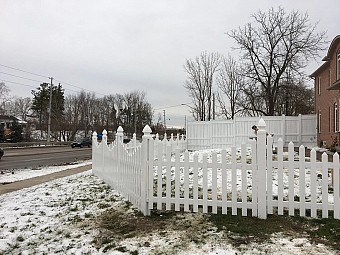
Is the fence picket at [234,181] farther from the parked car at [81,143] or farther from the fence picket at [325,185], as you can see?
the parked car at [81,143]

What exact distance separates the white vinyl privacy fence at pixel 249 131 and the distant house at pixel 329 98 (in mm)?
836

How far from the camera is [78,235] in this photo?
4.69 metres

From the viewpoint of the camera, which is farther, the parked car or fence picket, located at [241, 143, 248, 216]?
the parked car

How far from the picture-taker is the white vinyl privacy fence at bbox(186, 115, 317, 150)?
2098 centimetres

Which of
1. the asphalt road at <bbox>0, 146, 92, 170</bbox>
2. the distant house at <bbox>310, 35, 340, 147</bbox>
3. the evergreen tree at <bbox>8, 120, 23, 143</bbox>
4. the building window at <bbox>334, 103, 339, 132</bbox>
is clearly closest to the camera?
the asphalt road at <bbox>0, 146, 92, 170</bbox>

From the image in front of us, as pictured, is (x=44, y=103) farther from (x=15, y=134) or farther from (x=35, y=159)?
(x=35, y=159)

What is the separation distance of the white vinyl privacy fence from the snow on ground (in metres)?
15.3

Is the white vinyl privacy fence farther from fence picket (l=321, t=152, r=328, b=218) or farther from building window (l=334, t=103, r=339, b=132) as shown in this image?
fence picket (l=321, t=152, r=328, b=218)

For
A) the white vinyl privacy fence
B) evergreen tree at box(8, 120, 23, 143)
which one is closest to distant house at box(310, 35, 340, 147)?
the white vinyl privacy fence

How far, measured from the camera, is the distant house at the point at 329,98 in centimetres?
1833

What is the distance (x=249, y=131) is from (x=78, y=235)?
17761 mm

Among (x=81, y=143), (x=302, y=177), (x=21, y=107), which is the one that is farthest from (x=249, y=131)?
(x=21, y=107)

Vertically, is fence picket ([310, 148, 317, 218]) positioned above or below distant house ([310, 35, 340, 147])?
below

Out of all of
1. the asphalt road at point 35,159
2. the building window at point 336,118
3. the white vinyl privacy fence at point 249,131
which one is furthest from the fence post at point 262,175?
the building window at point 336,118
